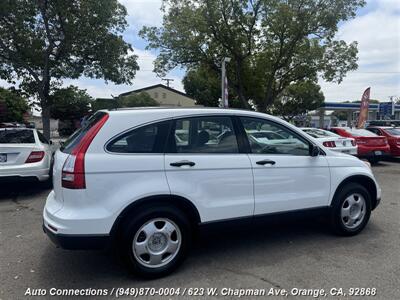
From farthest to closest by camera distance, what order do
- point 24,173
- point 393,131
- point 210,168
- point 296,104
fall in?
point 296,104 < point 393,131 < point 24,173 < point 210,168

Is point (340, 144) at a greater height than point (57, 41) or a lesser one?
lesser

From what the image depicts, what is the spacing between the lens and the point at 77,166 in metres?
2.96

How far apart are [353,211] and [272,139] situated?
→ 5.37 ft

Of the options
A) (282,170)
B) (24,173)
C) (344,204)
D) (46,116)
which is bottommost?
(344,204)

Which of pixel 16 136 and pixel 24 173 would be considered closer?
pixel 24 173

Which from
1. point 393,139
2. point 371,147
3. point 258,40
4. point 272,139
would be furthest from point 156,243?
point 258,40

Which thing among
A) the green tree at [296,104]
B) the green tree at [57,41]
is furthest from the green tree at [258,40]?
the green tree at [296,104]

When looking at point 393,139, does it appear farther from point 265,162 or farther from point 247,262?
point 247,262

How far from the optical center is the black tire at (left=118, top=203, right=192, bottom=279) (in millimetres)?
3113

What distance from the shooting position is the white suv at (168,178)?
3.02 metres

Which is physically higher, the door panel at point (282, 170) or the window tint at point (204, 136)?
the window tint at point (204, 136)

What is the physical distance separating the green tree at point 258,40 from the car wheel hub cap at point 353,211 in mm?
14757

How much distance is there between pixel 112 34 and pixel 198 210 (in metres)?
11.1

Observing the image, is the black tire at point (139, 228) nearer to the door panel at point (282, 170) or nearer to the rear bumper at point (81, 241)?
the rear bumper at point (81, 241)
